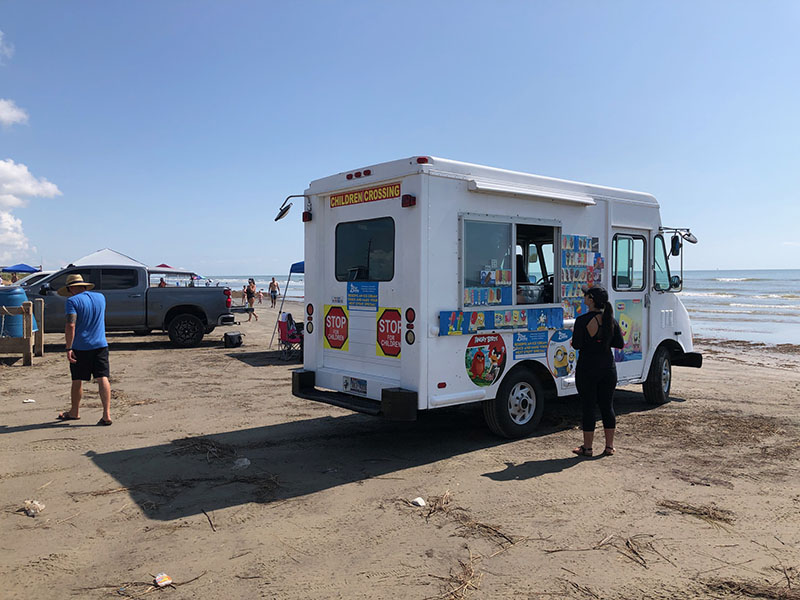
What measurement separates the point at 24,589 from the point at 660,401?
25.4ft

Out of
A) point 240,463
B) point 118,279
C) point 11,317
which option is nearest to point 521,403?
point 240,463

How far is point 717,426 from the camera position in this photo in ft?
24.1

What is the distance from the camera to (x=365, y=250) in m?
6.52

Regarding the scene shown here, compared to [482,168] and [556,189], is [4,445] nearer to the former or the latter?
[482,168]

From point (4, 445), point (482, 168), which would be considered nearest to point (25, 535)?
point (4, 445)

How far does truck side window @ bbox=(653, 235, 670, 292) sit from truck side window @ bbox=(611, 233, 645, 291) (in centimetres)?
28

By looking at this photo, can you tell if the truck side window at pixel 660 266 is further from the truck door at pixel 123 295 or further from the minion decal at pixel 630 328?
the truck door at pixel 123 295

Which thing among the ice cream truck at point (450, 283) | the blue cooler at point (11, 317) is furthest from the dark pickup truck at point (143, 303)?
the ice cream truck at point (450, 283)

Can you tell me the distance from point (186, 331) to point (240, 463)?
32.6ft

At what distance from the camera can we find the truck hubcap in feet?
21.7

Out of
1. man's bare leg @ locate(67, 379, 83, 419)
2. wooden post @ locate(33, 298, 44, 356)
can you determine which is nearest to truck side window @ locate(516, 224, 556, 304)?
man's bare leg @ locate(67, 379, 83, 419)

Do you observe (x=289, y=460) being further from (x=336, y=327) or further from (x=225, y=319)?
(x=225, y=319)

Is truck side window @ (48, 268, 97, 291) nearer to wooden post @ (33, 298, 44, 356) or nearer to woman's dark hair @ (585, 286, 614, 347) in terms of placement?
wooden post @ (33, 298, 44, 356)

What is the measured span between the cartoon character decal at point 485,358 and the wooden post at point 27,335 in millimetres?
9287
